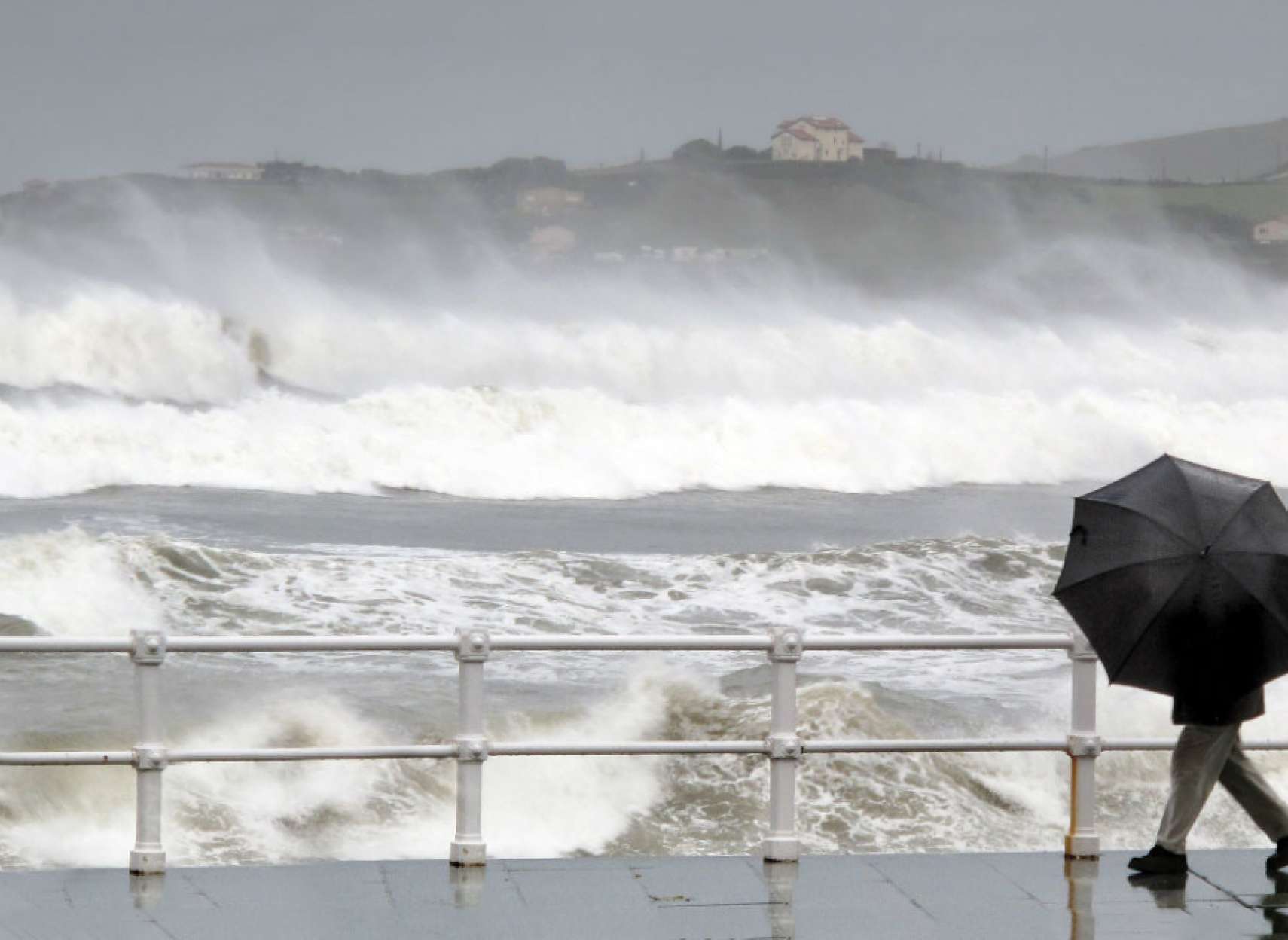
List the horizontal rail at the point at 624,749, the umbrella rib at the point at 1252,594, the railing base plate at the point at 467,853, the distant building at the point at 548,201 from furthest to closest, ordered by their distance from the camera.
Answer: the distant building at the point at 548,201, the railing base plate at the point at 467,853, the horizontal rail at the point at 624,749, the umbrella rib at the point at 1252,594

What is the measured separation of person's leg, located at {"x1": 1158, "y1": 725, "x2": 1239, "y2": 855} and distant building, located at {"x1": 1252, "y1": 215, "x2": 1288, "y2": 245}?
98.6 m

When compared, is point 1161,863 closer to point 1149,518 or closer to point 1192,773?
point 1192,773

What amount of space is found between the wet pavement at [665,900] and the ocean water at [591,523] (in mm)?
5278

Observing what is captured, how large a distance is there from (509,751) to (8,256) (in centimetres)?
6811

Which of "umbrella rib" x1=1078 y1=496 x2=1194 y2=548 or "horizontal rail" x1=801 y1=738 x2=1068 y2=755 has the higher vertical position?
"umbrella rib" x1=1078 y1=496 x2=1194 y2=548

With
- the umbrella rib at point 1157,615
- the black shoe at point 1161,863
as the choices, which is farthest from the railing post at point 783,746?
the black shoe at point 1161,863

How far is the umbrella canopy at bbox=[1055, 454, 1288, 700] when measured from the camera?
6.34m

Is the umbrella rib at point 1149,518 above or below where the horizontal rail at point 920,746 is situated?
above

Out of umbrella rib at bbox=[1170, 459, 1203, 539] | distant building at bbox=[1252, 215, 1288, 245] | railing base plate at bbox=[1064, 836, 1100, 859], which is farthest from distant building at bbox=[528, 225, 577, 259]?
umbrella rib at bbox=[1170, 459, 1203, 539]

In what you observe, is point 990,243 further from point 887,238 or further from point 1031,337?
point 1031,337

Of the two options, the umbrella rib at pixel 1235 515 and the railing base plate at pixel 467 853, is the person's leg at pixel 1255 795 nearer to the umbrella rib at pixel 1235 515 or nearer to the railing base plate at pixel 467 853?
the umbrella rib at pixel 1235 515

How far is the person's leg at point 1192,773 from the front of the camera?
669 centimetres

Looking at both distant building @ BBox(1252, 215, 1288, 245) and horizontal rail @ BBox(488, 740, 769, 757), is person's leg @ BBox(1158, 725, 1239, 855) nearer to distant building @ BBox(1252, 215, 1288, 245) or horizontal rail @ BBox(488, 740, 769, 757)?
horizontal rail @ BBox(488, 740, 769, 757)

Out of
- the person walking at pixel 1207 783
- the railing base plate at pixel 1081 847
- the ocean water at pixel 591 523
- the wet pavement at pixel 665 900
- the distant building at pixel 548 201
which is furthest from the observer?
the distant building at pixel 548 201
